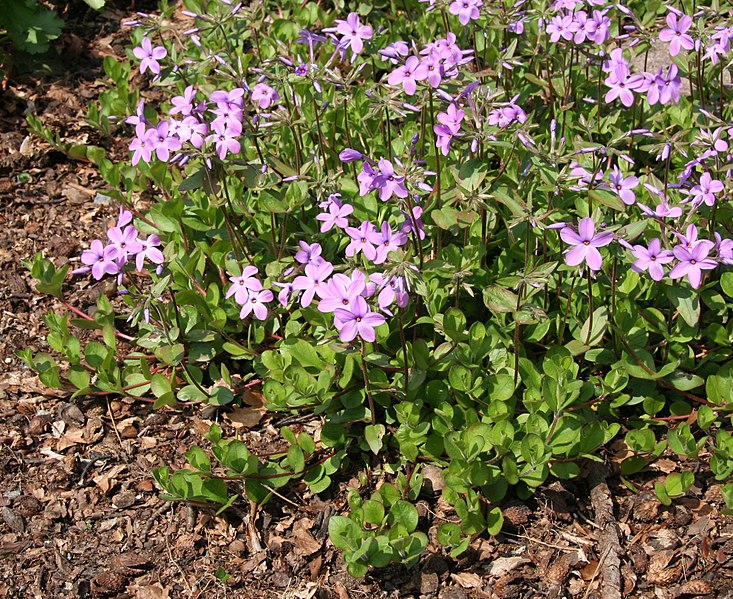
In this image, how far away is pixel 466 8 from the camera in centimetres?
407

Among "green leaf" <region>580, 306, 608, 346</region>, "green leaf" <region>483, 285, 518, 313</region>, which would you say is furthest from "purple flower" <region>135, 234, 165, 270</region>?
"green leaf" <region>580, 306, 608, 346</region>

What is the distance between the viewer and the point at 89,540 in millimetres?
3484

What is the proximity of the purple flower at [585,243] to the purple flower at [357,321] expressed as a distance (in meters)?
0.71

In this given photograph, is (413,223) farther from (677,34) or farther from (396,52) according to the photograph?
(677,34)

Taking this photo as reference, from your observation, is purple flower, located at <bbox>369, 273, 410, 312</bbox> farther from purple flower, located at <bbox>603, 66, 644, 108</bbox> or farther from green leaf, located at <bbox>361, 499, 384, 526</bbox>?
purple flower, located at <bbox>603, 66, 644, 108</bbox>

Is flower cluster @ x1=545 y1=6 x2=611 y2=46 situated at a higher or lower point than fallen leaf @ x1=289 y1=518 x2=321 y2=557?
higher

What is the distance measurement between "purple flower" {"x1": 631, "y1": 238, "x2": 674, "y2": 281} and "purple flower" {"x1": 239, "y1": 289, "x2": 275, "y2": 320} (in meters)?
1.46

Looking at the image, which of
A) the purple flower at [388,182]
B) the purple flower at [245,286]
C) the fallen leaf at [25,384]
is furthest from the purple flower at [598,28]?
the fallen leaf at [25,384]

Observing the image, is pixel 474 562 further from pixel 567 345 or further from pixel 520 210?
pixel 520 210

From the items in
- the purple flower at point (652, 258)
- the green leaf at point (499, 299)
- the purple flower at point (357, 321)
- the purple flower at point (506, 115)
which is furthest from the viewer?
the purple flower at point (506, 115)

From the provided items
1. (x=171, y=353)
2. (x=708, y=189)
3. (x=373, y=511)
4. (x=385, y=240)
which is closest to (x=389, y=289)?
(x=385, y=240)

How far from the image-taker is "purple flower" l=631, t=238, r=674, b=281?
3104 millimetres

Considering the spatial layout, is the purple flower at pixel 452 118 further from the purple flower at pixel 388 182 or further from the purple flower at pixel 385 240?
the purple flower at pixel 385 240

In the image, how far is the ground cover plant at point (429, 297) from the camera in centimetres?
329
